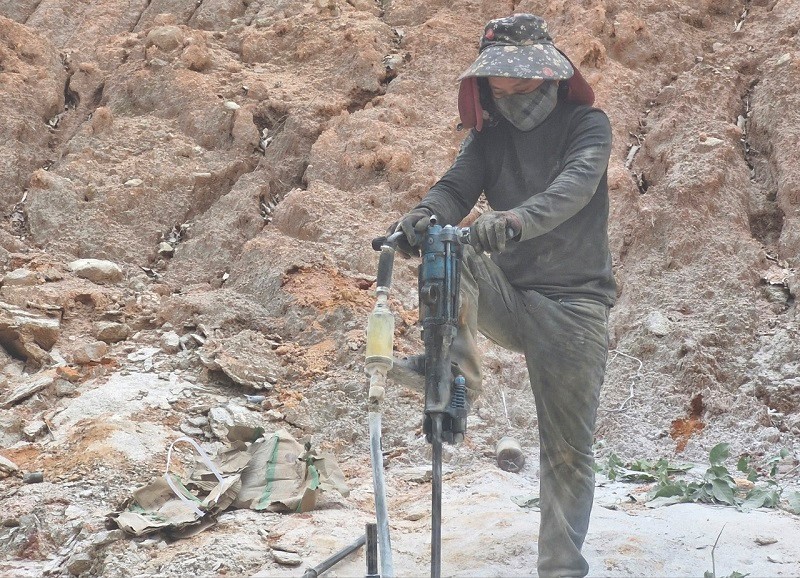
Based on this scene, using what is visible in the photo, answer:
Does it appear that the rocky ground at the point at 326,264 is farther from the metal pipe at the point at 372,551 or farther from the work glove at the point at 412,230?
the work glove at the point at 412,230

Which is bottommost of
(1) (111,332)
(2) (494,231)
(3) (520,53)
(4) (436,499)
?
(1) (111,332)

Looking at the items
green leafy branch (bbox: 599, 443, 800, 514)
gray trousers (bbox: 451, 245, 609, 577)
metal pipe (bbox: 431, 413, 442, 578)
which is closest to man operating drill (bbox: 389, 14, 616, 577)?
gray trousers (bbox: 451, 245, 609, 577)

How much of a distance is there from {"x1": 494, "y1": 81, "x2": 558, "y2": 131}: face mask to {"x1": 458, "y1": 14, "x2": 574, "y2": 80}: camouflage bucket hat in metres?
0.09

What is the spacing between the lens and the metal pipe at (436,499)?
2.84m

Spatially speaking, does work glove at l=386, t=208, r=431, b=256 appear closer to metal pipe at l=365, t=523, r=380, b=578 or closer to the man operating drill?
the man operating drill

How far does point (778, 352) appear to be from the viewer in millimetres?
5141

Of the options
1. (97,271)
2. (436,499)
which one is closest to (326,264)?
(97,271)

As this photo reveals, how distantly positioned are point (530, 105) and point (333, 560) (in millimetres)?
1637

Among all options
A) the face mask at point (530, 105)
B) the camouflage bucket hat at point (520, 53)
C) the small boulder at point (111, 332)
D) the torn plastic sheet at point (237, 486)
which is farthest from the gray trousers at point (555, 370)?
the small boulder at point (111, 332)

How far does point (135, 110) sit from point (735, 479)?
454 cm

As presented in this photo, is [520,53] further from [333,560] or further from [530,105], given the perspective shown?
[333,560]

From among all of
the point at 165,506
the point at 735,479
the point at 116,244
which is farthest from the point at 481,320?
the point at 116,244

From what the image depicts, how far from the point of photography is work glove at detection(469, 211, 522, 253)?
291cm

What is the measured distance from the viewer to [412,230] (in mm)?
3178
